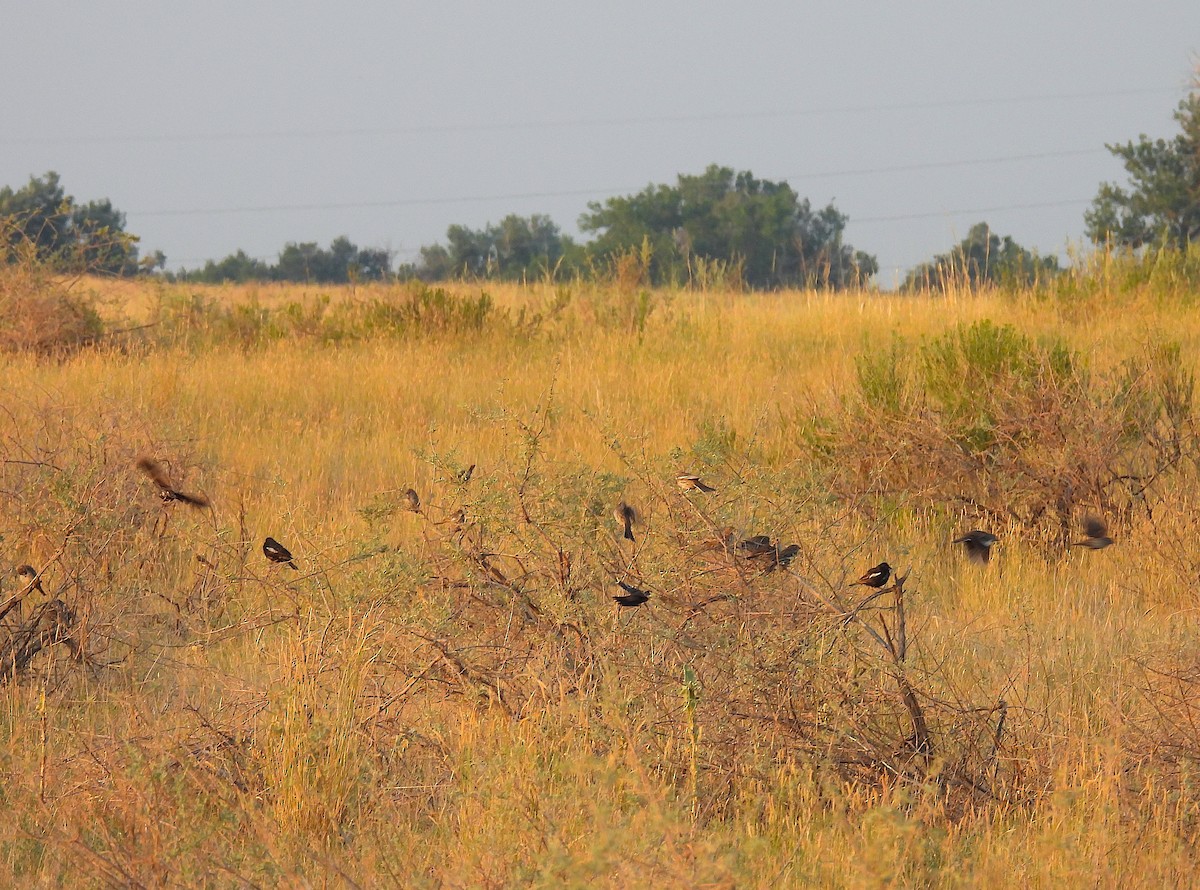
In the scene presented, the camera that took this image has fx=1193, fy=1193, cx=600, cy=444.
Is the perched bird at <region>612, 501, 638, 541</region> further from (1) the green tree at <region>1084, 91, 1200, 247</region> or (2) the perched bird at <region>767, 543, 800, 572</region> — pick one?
(1) the green tree at <region>1084, 91, 1200, 247</region>

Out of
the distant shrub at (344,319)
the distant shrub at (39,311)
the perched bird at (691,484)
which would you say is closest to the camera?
the perched bird at (691,484)

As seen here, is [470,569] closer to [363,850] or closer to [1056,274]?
[363,850]

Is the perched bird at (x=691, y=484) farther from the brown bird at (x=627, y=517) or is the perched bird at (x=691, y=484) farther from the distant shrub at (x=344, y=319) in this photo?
the distant shrub at (x=344, y=319)

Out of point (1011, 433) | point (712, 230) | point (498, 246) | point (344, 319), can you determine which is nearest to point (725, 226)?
point (712, 230)

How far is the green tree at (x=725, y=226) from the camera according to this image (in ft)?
129

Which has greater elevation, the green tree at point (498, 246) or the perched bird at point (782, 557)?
the green tree at point (498, 246)

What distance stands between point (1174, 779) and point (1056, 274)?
987 cm

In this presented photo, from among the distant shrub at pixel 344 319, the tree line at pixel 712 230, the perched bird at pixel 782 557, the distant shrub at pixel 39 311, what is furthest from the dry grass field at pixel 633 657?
the tree line at pixel 712 230

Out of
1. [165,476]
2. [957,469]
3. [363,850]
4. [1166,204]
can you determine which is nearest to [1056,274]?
[957,469]

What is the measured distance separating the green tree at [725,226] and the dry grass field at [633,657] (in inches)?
1272

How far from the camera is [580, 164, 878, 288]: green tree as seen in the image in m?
39.4

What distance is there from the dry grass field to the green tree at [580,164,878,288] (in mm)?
32312

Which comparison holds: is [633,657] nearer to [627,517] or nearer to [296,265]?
Result: [627,517]

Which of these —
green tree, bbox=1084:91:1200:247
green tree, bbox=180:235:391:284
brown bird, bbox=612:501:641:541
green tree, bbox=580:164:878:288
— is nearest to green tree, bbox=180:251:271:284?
green tree, bbox=180:235:391:284
